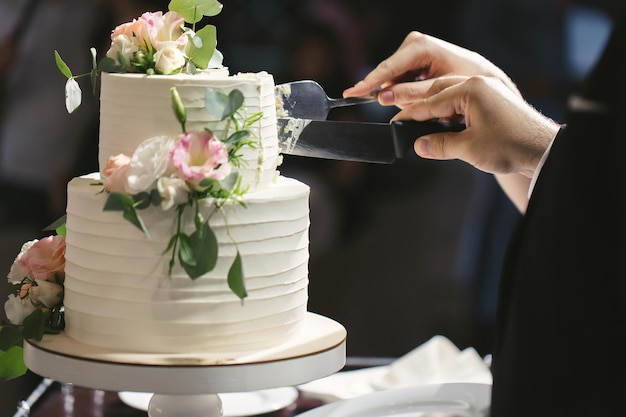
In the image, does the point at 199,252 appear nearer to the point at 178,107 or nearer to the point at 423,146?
the point at 178,107

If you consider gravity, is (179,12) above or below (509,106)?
above

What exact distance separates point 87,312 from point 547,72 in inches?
105

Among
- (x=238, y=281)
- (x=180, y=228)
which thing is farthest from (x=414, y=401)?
(x=180, y=228)

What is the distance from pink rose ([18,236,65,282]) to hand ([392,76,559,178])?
2.13 feet

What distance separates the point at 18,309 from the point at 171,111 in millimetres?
400

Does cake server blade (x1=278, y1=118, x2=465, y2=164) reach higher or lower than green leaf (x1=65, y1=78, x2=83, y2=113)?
lower

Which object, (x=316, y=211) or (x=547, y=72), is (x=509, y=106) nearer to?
(x=316, y=211)

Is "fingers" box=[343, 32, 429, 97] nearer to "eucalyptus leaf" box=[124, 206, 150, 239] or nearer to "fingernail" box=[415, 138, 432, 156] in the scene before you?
"fingernail" box=[415, 138, 432, 156]

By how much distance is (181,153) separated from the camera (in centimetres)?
125

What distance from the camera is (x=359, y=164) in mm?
3451

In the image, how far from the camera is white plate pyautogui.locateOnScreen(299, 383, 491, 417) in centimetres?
140

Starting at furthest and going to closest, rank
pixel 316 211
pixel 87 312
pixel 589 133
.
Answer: pixel 316 211 → pixel 87 312 → pixel 589 133

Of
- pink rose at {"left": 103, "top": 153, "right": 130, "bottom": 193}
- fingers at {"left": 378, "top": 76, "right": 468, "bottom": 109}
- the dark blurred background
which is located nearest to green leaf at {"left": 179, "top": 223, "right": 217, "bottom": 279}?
pink rose at {"left": 103, "top": 153, "right": 130, "bottom": 193}

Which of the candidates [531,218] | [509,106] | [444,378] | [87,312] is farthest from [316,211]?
[531,218]
